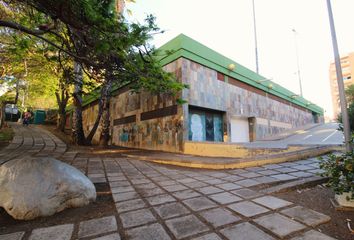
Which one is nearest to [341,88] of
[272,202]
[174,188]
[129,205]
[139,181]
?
[272,202]

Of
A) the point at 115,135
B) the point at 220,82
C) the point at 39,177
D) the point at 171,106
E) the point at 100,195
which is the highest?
the point at 220,82

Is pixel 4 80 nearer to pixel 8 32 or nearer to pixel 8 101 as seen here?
pixel 8 101

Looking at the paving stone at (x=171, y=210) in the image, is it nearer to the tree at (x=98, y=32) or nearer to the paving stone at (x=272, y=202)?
the paving stone at (x=272, y=202)

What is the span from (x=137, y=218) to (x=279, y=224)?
1882 millimetres

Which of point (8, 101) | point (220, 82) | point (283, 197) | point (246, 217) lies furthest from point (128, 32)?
point (8, 101)

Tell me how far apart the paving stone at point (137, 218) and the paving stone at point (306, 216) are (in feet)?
6.44

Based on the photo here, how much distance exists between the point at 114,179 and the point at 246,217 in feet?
10.8

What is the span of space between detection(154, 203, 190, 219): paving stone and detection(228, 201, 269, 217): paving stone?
0.77m

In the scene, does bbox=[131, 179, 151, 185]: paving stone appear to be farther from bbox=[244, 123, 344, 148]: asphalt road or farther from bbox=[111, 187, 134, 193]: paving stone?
bbox=[244, 123, 344, 148]: asphalt road

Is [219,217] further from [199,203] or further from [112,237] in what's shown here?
[112,237]

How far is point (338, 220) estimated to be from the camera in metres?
2.25

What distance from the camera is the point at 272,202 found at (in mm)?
2816

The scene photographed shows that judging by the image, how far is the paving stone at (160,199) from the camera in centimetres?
291

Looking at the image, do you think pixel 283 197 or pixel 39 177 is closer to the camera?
pixel 39 177
